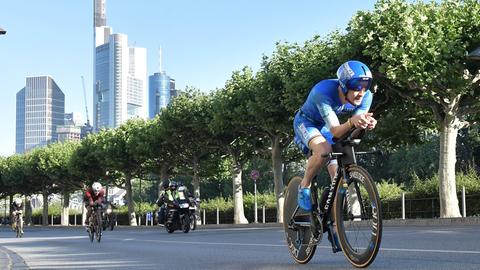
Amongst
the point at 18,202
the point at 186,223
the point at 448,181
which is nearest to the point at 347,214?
the point at 186,223

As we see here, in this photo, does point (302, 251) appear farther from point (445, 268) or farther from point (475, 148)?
point (475, 148)

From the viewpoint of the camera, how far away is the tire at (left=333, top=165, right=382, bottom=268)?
5203mm

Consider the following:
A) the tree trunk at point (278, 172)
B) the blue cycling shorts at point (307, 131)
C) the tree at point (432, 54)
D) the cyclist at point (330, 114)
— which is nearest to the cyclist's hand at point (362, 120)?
the cyclist at point (330, 114)

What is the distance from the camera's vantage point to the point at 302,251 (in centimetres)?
667

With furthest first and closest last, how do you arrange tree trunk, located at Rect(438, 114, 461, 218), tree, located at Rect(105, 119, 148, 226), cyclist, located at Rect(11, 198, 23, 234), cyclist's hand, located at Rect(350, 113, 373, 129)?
tree, located at Rect(105, 119, 148, 226) < cyclist, located at Rect(11, 198, 23, 234) < tree trunk, located at Rect(438, 114, 461, 218) < cyclist's hand, located at Rect(350, 113, 373, 129)

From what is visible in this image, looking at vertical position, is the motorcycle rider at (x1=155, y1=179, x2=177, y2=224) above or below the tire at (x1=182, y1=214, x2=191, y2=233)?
above

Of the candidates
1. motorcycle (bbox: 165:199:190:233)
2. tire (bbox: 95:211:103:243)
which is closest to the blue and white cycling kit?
tire (bbox: 95:211:103:243)

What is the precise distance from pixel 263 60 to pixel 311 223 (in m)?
26.1

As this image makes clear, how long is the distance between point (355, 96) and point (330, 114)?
0.88 feet

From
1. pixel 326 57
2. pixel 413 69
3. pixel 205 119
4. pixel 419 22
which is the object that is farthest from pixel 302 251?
pixel 205 119

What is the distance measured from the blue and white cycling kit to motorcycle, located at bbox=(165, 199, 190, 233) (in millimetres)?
16552

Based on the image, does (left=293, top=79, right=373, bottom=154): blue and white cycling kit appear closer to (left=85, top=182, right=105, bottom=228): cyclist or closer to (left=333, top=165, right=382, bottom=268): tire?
(left=333, top=165, right=382, bottom=268): tire

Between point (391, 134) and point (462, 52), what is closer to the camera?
point (462, 52)

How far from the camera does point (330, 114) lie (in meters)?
5.88
